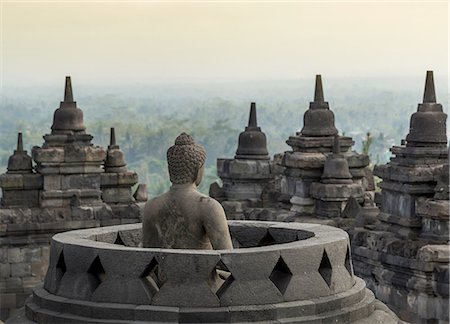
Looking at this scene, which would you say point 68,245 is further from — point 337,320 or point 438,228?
point 438,228

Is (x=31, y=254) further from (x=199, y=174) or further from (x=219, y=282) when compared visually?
(x=219, y=282)

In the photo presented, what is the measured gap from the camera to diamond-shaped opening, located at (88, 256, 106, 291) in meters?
8.75

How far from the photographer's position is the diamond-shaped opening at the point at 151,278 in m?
8.55

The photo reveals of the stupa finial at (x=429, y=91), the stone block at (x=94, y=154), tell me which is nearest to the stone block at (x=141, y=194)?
the stone block at (x=94, y=154)

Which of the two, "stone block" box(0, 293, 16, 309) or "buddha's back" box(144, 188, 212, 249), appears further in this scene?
"stone block" box(0, 293, 16, 309)

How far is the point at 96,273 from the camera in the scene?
882cm

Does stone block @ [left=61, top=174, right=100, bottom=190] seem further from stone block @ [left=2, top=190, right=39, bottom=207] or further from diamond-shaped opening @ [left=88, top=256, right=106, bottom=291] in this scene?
diamond-shaped opening @ [left=88, top=256, right=106, bottom=291]

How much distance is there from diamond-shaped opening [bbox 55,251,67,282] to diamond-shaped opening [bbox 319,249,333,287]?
1.86m

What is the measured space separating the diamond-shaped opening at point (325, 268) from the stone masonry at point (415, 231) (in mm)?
6689

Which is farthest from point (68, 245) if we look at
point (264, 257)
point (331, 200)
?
point (331, 200)

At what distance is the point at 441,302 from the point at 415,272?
0.51 metres

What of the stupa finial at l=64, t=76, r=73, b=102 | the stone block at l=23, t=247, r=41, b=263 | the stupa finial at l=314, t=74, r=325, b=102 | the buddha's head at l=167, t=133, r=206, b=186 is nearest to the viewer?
the buddha's head at l=167, t=133, r=206, b=186

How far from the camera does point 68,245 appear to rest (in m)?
9.01

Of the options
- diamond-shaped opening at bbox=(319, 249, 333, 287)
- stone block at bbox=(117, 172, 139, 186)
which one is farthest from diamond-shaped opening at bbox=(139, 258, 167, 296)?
stone block at bbox=(117, 172, 139, 186)
